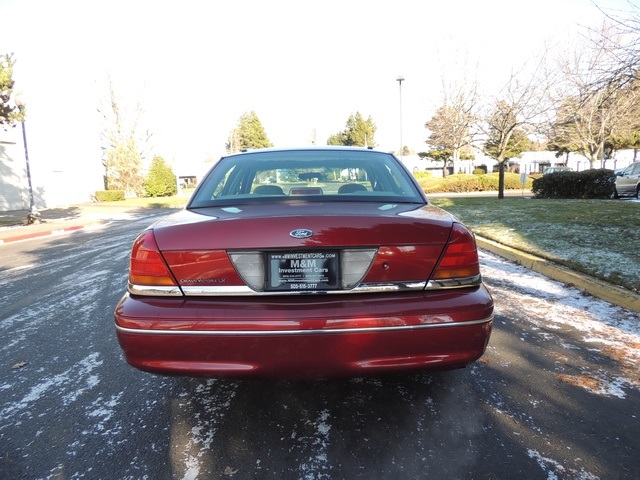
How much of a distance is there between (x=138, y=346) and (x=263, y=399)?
2.79 ft

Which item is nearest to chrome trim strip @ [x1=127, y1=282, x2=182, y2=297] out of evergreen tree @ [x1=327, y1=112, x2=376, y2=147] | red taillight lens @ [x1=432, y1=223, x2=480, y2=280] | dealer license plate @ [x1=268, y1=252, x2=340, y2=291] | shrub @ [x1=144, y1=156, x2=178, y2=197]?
dealer license plate @ [x1=268, y1=252, x2=340, y2=291]

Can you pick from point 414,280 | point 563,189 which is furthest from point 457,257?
point 563,189

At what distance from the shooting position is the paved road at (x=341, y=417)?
1.89m

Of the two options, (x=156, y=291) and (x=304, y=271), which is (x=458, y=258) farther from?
(x=156, y=291)

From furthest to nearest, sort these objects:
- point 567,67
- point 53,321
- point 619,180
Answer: point 567,67, point 619,180, point 53,321

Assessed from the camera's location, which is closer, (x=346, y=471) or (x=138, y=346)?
(x=346, y=471)

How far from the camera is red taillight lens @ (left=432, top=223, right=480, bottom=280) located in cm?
A: 207

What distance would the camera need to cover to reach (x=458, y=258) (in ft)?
6.84

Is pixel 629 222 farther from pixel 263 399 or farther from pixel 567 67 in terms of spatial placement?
pixel 567 67

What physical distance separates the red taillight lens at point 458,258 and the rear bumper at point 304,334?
0.39ft

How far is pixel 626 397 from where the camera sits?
240 centimetres

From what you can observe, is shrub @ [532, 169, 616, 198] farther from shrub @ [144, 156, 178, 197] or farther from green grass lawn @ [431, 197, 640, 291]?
shrub @ [144, 156, 178, 197]

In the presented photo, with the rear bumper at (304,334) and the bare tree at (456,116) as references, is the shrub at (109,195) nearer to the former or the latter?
the bare tree at (456,116)

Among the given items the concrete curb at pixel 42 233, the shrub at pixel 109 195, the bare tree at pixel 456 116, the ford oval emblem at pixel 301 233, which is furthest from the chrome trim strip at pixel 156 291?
the shrub at pixel 109 195
